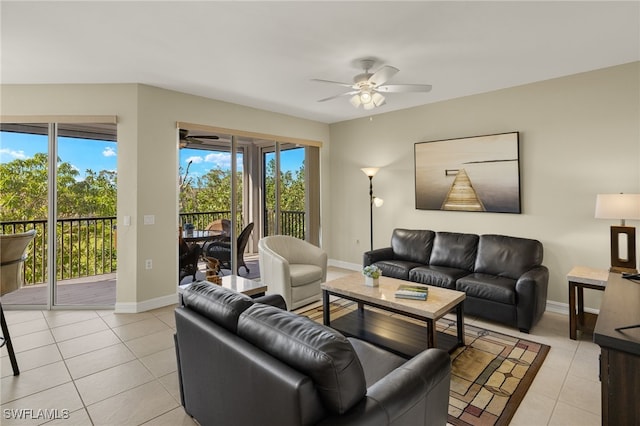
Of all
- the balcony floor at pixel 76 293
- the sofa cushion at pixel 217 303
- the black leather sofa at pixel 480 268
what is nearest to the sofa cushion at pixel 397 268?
the black leather sofa at pixel 480 268

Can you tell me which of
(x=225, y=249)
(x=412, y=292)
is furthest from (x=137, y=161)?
(x=412, y=292)

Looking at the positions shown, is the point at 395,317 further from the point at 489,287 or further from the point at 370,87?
the point at 370,87

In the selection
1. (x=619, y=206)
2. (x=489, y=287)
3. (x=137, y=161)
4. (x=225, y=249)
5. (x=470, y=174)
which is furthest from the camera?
(x=225, y=249)

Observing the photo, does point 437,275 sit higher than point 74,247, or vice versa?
point 74,247

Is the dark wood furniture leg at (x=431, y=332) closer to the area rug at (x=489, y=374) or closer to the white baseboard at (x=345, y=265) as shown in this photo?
the area rug at (x=489, y=374)

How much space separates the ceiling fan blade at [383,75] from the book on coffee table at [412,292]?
194cm

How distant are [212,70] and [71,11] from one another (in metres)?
1.31

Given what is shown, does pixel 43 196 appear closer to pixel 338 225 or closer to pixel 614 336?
pixel 338 225

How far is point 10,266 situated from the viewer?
246 cm

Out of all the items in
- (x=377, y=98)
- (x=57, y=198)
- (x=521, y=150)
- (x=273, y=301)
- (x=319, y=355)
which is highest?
(x=377, y=98)

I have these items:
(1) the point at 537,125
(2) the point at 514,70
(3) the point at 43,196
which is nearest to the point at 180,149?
(3) the point at 43,196

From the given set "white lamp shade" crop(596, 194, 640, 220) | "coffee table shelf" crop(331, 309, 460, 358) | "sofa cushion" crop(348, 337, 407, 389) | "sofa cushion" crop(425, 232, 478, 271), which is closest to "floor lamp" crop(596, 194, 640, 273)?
"white lamp shade" crop(596, 194, 640, 220)

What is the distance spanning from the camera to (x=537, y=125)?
3.93 meters

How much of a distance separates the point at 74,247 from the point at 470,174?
5335mm
